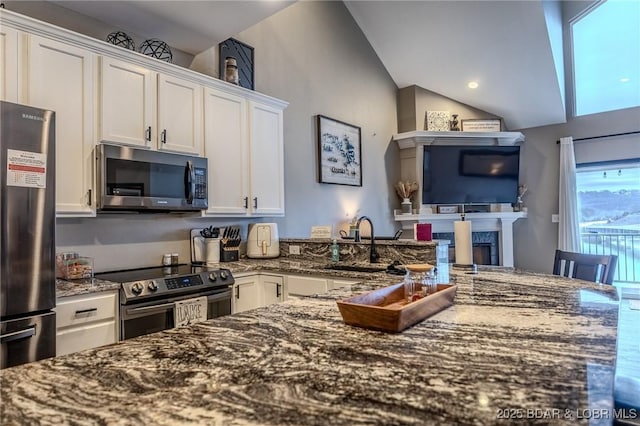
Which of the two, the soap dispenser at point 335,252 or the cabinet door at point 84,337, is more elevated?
the soap dispenser at point 335,252

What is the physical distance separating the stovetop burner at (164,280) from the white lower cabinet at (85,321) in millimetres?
99

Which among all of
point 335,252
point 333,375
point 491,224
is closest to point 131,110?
point 335,252

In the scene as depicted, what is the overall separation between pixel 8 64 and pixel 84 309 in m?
1.40

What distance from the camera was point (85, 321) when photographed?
2.09 metres

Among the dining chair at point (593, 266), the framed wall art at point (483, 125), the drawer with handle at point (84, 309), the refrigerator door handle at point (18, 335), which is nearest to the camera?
the refrigerator door handle at point (18, 335)

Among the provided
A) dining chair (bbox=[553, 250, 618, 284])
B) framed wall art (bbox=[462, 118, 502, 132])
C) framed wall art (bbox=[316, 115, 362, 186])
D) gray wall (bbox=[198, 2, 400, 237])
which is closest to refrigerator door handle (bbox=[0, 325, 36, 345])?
gray wall (bbox=[198, 2, 400, 237])

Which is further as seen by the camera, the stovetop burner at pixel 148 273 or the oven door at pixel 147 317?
the stovetop burner at pixel 148 273

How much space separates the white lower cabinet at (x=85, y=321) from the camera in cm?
199

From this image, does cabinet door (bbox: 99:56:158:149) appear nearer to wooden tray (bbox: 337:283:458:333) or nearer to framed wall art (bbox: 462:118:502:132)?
wooden tray (bbox: 337:283:458:333)

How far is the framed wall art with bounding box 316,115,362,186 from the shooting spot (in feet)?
15.4

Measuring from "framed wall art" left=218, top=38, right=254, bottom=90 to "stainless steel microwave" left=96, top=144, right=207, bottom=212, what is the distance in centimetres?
116

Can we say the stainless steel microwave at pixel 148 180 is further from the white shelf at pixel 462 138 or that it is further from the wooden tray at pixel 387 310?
the white shelf at pixel 462 138

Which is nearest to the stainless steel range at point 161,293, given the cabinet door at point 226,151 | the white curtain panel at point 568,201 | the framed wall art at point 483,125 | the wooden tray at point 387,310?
the cabinet door at point 226,151

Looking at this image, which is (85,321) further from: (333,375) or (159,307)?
(333,375)
